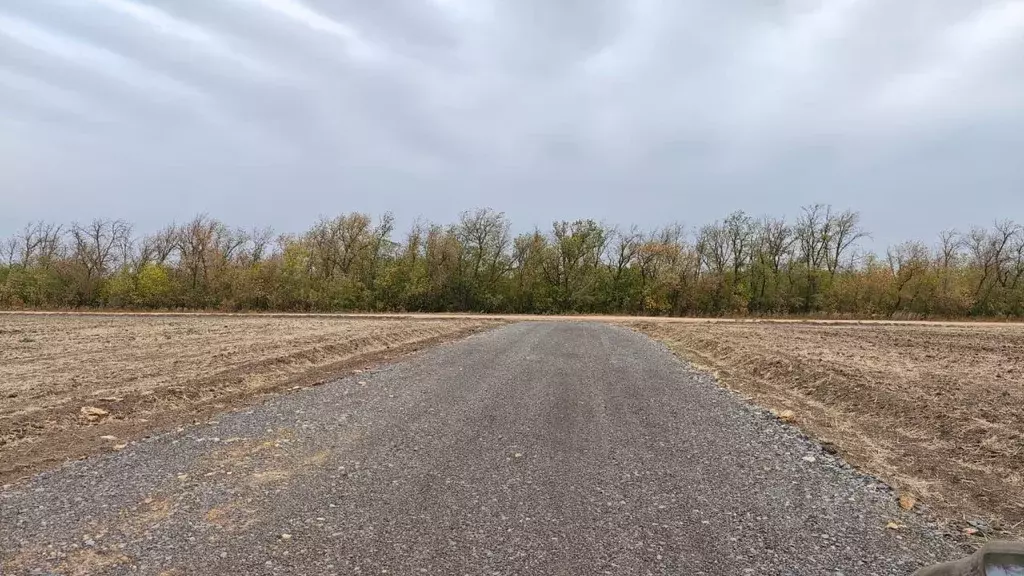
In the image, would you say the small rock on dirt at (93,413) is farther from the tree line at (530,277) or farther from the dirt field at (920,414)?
the tree line at (530,277)

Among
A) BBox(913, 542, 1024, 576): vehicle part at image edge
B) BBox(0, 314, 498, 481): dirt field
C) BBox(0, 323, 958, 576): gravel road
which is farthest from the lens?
BBox(0, 314, 498, 481): dirt field

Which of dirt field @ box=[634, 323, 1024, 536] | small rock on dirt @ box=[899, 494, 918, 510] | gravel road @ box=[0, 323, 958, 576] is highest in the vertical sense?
dirt field @ box=[634, 323, 1024, 536]

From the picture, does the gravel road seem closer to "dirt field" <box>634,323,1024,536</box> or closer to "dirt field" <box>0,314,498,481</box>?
"dirt field" <box>634,323,1024,536</box>

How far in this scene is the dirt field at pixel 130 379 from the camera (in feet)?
24.0

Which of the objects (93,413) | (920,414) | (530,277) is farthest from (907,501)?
(530,277)

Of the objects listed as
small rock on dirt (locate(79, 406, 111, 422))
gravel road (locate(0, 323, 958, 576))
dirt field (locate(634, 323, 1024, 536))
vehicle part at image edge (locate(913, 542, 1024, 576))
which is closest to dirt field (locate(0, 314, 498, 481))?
small rock on dirt (locate(79, 406, 111, 422))

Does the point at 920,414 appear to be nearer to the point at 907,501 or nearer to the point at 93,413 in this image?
the point at 907,501

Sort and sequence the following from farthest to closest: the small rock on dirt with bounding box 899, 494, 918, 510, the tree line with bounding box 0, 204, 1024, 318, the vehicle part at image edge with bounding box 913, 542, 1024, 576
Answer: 1. the tree line with bounding box 0, 204, 1024, 318
2. the small rock on dirt with bounding box 899, 494, 918, 510
3. the vehicle part at image edge with bounding box 913, 542, 1024, 576

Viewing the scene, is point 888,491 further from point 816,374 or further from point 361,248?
point 361,248

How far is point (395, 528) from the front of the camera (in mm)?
4543

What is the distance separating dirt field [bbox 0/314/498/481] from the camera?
7309 millimetres

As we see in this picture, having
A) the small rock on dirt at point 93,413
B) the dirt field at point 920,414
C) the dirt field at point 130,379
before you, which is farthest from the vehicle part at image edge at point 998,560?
the small rock on dirt at point 93,413

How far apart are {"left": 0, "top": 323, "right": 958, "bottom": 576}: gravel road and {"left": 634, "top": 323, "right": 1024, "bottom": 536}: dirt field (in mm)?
658

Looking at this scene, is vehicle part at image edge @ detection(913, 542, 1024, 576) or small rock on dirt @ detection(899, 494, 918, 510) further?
small rock on dirt @ detection(899, 494, 918, 510)
